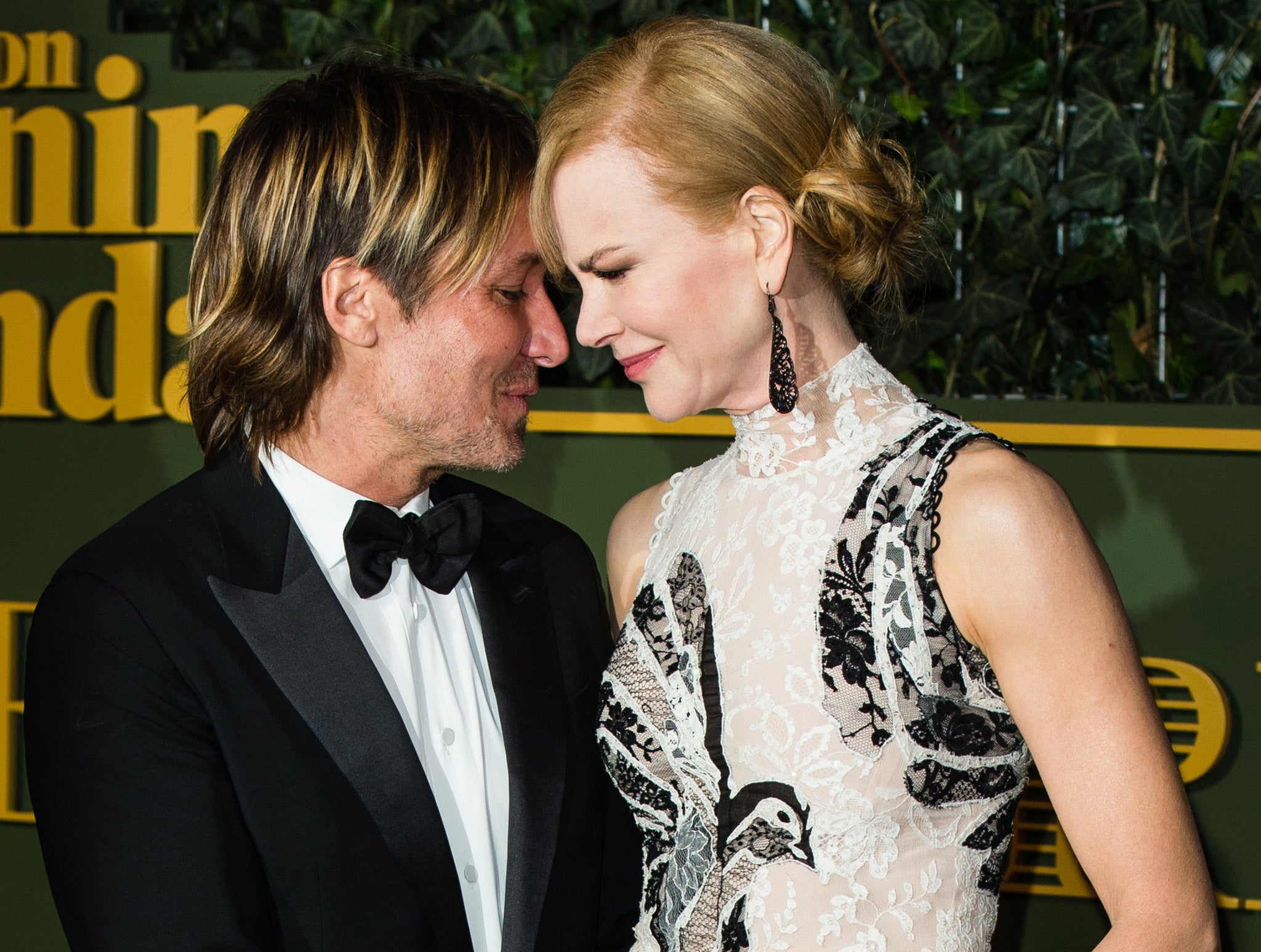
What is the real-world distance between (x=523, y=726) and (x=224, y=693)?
16.9 inches

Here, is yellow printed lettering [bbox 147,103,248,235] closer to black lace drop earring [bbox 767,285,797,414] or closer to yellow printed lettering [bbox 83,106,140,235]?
yellow printed lettering [bbox 83,106,140,235]

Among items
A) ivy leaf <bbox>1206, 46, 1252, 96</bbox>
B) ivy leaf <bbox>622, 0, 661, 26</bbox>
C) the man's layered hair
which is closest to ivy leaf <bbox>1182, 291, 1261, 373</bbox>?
ivy leaf <bbox>1206, 46, 1252, 96</bbox>

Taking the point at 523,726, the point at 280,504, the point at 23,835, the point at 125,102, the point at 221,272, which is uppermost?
the point at 125,102

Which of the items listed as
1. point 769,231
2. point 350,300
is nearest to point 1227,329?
point 769,231

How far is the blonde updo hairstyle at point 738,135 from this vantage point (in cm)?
169

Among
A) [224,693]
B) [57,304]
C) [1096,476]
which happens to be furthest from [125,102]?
[1096,476]

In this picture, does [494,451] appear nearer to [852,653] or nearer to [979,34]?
[852,653]

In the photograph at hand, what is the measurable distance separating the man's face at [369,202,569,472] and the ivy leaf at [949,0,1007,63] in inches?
58.9

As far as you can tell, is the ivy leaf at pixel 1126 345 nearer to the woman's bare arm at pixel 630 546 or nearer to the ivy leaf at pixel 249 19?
the woman's bare arm at pixel 630 546

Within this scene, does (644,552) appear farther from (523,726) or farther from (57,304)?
(57,304)

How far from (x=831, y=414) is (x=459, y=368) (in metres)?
0.57

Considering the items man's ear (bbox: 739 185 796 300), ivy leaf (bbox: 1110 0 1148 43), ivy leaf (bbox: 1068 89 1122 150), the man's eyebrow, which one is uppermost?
ivy leaf (bbox: 1110 0 1148 43)

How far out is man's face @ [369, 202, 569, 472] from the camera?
1955 millimetres

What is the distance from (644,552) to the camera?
2.09 metres
